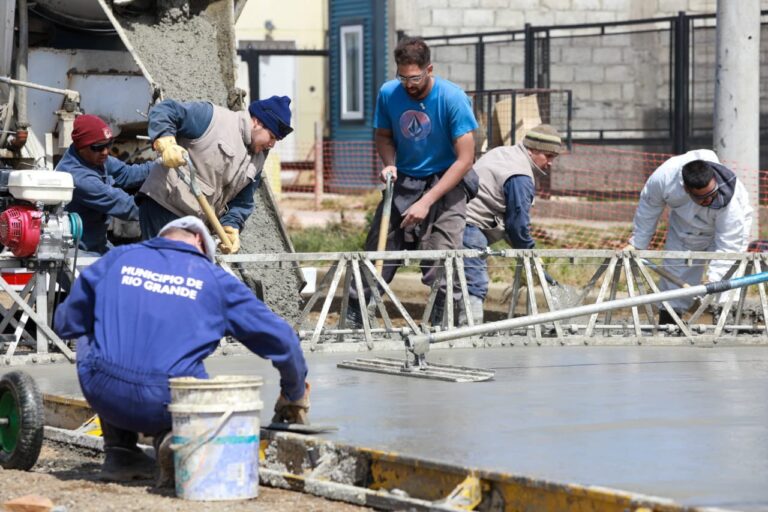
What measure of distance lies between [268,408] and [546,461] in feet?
6.34

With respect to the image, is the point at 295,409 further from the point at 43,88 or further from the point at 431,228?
the point at 43,88

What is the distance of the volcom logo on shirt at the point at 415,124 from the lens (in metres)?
9.92

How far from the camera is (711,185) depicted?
34.9ft

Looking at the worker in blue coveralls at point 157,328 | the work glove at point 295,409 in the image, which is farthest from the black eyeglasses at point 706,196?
the worker in blue coveralls at point 157,328

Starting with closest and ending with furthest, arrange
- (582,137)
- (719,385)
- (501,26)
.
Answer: (719,385) < (582,137) < (501,26)

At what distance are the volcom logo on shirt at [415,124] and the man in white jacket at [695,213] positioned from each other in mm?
1860

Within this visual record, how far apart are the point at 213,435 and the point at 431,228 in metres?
4.59

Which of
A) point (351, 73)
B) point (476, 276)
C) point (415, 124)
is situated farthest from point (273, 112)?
point (351, 73)

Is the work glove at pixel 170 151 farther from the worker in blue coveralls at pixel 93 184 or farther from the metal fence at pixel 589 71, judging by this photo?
the metal fence at pixel 589 71

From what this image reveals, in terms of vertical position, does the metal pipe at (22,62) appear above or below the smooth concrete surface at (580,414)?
above

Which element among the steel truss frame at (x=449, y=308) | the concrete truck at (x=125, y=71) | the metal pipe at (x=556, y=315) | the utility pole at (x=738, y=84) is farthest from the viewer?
the utility pole at (x=738, y=84)

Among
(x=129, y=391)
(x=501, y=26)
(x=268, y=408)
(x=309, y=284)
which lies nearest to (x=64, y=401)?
(x=268, y=408)

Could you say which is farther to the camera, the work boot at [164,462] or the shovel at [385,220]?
the shovel at [385,220]

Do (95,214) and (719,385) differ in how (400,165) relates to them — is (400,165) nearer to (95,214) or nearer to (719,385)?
(95,214)
